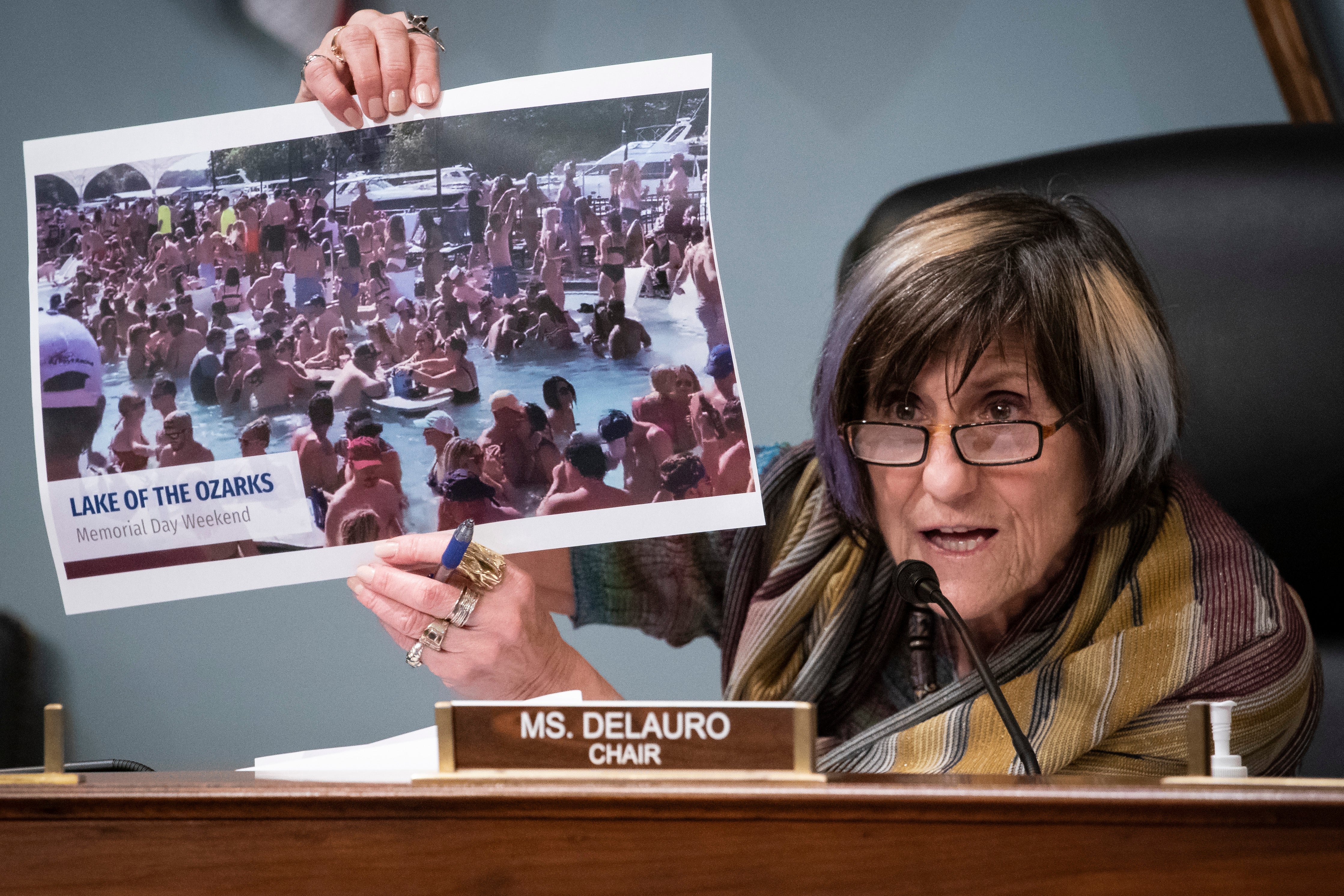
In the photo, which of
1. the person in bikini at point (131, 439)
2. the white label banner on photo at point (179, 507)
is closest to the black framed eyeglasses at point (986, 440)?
the white label banner on photo at point (179, 507)

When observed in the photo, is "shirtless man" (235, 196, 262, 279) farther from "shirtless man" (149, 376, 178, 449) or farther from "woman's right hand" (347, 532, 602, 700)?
"woman's right hand" (347, 532, 602, 700)

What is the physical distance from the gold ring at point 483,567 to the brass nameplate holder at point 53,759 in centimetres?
38

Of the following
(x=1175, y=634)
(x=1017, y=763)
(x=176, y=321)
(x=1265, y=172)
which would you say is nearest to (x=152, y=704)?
(x=176, y=321)

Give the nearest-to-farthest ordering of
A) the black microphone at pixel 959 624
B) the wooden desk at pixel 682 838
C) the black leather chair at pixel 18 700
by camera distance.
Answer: the wooden desk at pixel 682 838, the black microphone at pixel 959 624, the black leather chair at pixel 18 700

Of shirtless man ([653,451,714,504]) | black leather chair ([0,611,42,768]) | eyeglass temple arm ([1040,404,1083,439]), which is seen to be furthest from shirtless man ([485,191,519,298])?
black leather chair ([0,611,42,768])

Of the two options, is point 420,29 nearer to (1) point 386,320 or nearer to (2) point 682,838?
(1) point 386,320

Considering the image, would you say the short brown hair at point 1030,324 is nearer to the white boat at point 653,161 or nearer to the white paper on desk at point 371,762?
the white boat at point 653,161

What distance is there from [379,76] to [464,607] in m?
0.50

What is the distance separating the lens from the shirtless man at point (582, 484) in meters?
0.97

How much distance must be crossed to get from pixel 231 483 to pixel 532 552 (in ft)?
1.21

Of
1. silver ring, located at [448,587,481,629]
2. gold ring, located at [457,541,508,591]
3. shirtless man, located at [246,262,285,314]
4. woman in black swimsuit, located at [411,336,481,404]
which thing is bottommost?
silver ring, located at [448,587,481,629]

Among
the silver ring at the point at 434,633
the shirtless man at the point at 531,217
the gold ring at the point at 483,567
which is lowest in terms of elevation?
the silver ring at the point at 434,633

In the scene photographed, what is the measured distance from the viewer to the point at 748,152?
1.63 meters

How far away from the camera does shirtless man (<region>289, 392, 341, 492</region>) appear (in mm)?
977
